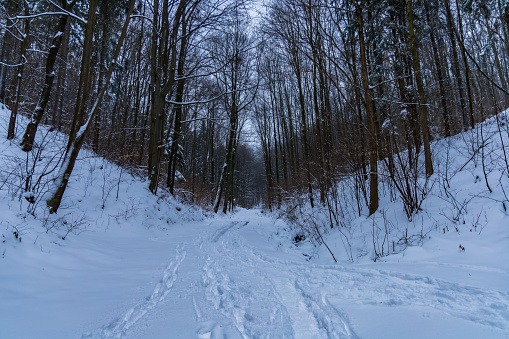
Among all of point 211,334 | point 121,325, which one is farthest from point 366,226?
point 121,325

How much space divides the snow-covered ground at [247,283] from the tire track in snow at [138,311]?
1 cm

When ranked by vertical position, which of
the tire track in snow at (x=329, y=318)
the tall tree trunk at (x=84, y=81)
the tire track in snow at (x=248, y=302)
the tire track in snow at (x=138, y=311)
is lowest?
the tire track in snow at (x=329, y=318)

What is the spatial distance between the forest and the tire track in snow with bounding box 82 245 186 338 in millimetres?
2835

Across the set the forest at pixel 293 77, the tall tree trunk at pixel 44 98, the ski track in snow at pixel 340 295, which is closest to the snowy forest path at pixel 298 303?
the ski track in snow at pixel 340 295

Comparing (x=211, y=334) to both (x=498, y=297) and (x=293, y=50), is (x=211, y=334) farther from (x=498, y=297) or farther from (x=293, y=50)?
(x=293, y=50)

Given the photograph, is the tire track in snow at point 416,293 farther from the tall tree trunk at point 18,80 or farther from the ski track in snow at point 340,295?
the tall tree trunk at point 18,80

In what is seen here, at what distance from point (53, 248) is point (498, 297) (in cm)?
475

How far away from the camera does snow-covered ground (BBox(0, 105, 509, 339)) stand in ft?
5.57

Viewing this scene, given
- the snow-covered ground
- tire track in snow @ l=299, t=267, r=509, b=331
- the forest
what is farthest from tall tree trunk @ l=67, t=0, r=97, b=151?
tire track in snow @ l=299, t=267, r=509, b=331

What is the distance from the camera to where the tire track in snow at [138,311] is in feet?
5.35

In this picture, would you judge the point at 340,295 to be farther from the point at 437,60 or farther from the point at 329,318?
the point at 437,60

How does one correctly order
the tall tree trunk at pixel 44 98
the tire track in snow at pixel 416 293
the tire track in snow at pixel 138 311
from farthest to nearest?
the tall tree trunk at pixel 44 98 → the tire track in snow at pixel 416 293 → the tire track in snow at pixel 138 311

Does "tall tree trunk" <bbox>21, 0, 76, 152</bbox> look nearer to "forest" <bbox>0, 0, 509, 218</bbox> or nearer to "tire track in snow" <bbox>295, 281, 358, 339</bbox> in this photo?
"forest" <bbox>0, 0, 509, 218</bbox>

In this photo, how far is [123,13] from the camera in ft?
30.1
